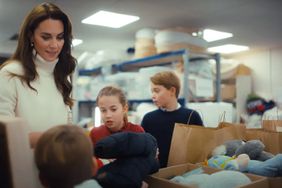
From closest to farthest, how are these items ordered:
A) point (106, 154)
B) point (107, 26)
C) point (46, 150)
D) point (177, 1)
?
point (46, 150) < point (106, 154) < point (177, 1) < point (107, 26)

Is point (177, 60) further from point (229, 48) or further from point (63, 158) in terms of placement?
point (63, 158)

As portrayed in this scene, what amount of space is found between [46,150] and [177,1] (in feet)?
8.89

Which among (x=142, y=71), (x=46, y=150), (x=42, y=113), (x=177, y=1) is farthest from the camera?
(x=142, y=71)

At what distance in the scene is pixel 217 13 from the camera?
3.58 m

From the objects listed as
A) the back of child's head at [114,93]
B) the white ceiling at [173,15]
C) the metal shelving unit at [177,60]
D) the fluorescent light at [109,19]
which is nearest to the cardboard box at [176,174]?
the back of child's head at [114,93]

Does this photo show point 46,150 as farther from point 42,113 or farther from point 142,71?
point 142,71

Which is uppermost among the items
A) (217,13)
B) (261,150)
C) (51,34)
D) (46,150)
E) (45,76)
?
(217,13)

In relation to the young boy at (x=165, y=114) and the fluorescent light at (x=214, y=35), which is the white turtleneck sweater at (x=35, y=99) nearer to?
the young boy at (x=165, y=114)

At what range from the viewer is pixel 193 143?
1.25m

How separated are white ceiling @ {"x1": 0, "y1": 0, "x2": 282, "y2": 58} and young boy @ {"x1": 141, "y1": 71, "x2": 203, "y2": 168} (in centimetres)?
128

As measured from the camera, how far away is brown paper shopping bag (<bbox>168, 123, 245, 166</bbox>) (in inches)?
49.2

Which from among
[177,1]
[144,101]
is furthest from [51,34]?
[144,101]

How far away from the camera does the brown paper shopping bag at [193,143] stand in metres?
1.25

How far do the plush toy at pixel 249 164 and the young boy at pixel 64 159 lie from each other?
0.56 meters
